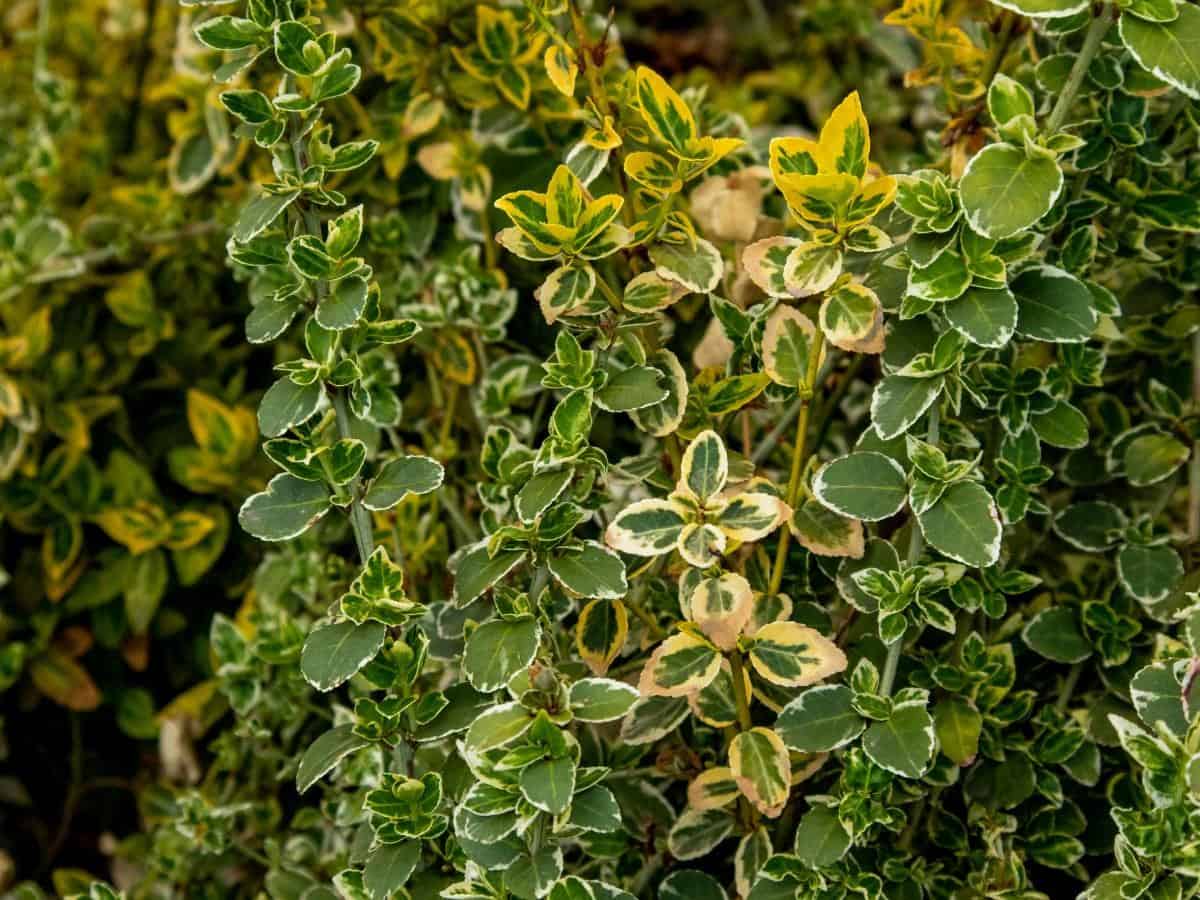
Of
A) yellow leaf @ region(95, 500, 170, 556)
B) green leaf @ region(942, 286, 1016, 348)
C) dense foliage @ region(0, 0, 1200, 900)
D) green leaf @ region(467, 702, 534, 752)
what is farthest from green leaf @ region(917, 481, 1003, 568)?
yellow leaf @ region(95, 500, 170, 556)

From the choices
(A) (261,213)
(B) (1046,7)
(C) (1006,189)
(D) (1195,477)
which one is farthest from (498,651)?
(D) (1195,477)

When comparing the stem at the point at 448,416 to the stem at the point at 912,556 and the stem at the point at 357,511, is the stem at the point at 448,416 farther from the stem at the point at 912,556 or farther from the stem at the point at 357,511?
the stem at the point at 912,556

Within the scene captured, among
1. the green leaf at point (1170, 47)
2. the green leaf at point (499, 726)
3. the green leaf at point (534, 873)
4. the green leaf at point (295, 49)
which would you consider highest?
the green leaf at point (1170, 47)

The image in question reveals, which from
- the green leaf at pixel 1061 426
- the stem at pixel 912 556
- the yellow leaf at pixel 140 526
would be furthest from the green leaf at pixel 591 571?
the yellow leaf at pixel 140 526

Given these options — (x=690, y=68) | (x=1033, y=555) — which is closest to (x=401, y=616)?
(x=1033, y=555)

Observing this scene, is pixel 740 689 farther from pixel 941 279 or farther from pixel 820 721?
pixel 941 279

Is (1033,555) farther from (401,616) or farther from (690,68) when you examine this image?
(690,68)

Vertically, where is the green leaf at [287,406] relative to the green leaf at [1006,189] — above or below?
below
